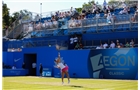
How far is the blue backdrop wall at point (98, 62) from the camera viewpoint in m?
23.7

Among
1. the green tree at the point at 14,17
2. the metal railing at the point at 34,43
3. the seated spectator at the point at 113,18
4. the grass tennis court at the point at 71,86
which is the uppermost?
the green tree at the point at 14,17

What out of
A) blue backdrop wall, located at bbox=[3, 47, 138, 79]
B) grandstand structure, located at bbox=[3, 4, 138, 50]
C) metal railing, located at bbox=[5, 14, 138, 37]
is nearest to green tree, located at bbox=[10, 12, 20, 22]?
grandstand structure, located at bbox=[3, 4, 138, 50]

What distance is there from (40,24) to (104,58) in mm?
11789

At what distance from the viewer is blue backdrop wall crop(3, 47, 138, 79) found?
77.6 ft

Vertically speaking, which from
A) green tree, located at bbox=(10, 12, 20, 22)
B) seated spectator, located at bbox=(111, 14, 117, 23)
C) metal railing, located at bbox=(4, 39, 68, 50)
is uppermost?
green tree, located at bbox=(10, 12, 20, 22)

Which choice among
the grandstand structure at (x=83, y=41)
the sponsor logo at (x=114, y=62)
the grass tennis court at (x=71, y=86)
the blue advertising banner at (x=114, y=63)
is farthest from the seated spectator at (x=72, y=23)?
the grass tennis court at (x=71, y=86)

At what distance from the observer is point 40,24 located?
112 ft

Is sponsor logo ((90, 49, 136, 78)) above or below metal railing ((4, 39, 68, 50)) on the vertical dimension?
below

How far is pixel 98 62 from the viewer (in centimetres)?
2552

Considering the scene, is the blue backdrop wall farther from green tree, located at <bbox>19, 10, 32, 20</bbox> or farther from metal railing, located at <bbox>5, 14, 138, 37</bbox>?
green tree, located at <bbox>19, 10, 32, 20</bbox>

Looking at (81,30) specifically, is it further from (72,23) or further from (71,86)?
(71,86)

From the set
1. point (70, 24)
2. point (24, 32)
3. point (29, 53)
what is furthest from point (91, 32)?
point (24, 32)

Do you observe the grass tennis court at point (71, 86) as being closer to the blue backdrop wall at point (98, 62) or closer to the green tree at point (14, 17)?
the blue backdrop wall at point (98, 62)

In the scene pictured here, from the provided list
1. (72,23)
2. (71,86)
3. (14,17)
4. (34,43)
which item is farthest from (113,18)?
(14,17)
